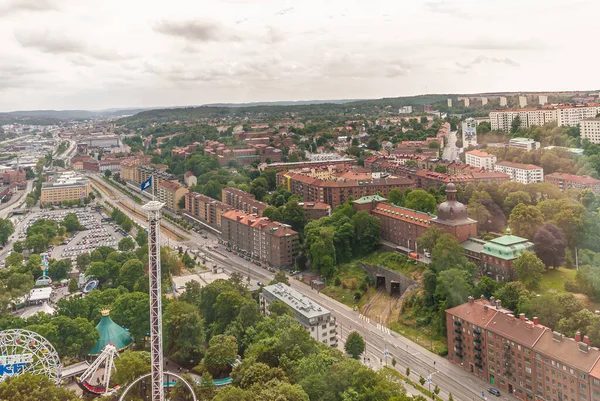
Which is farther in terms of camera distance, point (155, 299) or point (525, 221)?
point (525, 221)

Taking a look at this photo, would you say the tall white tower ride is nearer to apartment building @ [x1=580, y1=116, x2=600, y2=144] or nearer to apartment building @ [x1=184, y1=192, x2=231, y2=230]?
apartment building @ [x1=184, y1=192, x2=231, y2=230]

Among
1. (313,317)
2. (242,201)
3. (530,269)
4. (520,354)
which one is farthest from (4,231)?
(520,354)

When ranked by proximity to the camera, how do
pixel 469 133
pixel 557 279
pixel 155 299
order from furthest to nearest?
pixel 469 133 < pixel 557 279 < pixel 155 299

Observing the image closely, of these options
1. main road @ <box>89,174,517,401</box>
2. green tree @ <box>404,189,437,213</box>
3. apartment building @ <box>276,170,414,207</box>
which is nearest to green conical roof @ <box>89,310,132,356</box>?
main road @ <box>89,174,517,401</box>

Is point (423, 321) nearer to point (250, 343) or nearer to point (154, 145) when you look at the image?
point (250, 343)

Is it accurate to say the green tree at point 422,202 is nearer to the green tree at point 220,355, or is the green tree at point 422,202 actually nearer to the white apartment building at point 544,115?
the white apartment building at point 544,115

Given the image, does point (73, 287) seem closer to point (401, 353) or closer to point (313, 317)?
point (313, 317)

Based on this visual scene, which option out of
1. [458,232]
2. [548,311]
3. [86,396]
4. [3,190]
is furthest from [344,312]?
[3,190]
